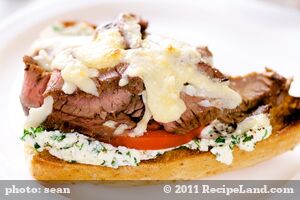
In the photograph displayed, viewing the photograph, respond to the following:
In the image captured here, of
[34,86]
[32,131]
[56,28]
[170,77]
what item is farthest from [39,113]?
[56,28]

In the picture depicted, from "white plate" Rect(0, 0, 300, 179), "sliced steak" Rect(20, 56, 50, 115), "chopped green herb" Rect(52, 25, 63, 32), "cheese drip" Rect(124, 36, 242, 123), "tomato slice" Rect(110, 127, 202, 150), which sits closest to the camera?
"cheese drip" Rect(124, 36, 242, 123)

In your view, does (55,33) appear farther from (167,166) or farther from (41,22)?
(167,166)

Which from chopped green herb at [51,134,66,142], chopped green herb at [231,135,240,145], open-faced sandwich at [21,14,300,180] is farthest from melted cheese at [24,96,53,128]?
chopped green herb at [231,135,240,145]

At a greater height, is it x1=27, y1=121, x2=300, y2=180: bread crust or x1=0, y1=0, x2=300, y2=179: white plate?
x1=0, y1=0, x2=300, y2=179: white plate

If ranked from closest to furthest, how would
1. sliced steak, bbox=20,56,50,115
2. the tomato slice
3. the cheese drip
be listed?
the cheese drip, the tomato slice, sliced steak, bbox=20,56,50,115

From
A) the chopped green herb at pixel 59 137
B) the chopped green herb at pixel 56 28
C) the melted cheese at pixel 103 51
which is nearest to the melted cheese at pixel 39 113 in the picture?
the chopped green herb at pixel 59 137

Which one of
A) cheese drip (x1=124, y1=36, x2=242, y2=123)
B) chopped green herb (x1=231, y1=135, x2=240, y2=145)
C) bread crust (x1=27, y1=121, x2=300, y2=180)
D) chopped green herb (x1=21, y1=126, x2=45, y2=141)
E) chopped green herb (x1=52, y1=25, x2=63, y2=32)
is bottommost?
bread crust (x1=27, y1=121, x2=300, y2=180)

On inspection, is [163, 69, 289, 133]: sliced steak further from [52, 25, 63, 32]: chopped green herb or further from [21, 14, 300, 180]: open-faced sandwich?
[52, 25, 63, 32]: chopped green herb

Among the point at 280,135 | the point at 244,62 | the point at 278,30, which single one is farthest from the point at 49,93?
the point at 278,30

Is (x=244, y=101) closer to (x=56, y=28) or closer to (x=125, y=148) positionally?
(x=125, y=148)
